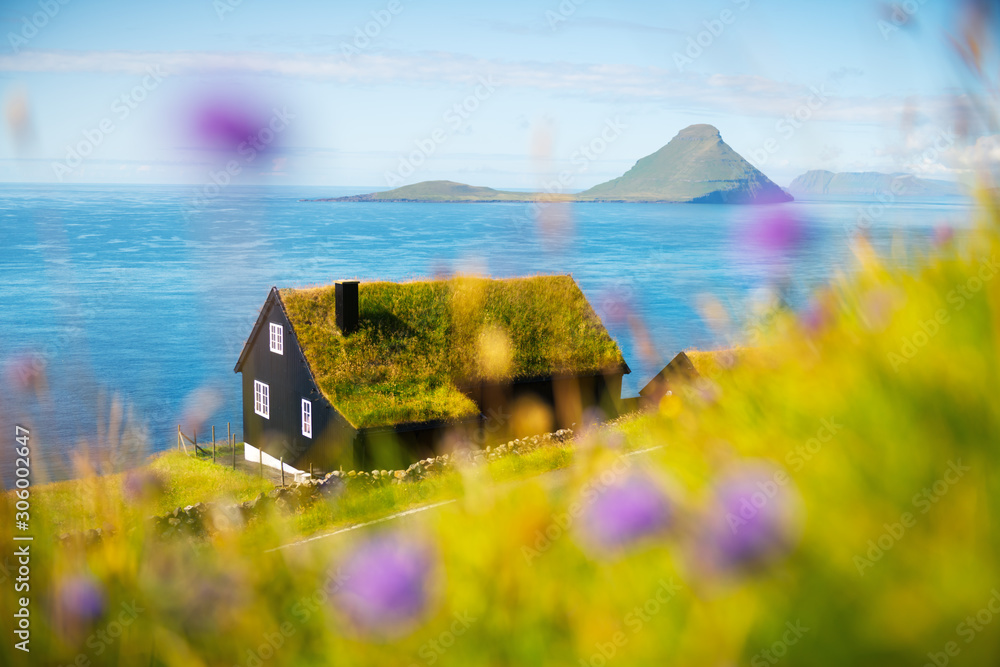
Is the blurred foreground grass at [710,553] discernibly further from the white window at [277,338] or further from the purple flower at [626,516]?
the white window at [277,338]

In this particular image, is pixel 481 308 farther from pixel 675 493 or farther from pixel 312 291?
pixel 675 493

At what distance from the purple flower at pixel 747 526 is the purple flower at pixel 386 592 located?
0.66 meters

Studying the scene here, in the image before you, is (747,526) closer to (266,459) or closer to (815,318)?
(815,318)

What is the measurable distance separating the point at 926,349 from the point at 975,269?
33 cm

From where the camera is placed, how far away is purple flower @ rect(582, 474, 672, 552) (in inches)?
64.4

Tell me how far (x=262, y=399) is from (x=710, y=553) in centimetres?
3326

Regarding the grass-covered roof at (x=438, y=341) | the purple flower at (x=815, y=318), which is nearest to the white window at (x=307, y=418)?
the grass-covered roof at (x=438, y=341)

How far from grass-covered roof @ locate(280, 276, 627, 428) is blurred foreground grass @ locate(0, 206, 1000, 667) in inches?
929

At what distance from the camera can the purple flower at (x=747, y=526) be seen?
155 cm

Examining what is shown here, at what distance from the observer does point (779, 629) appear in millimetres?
1600

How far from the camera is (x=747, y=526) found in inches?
61.4

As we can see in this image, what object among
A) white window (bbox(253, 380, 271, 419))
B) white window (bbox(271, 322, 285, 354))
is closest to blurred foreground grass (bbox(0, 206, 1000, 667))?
white window (bbox(271, 322, 285, 354))

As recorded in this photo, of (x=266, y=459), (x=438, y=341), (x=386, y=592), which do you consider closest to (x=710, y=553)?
(x=386, y=592)

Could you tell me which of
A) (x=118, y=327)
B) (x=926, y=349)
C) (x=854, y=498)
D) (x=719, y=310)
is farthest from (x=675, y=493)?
(x=118, y=327)
